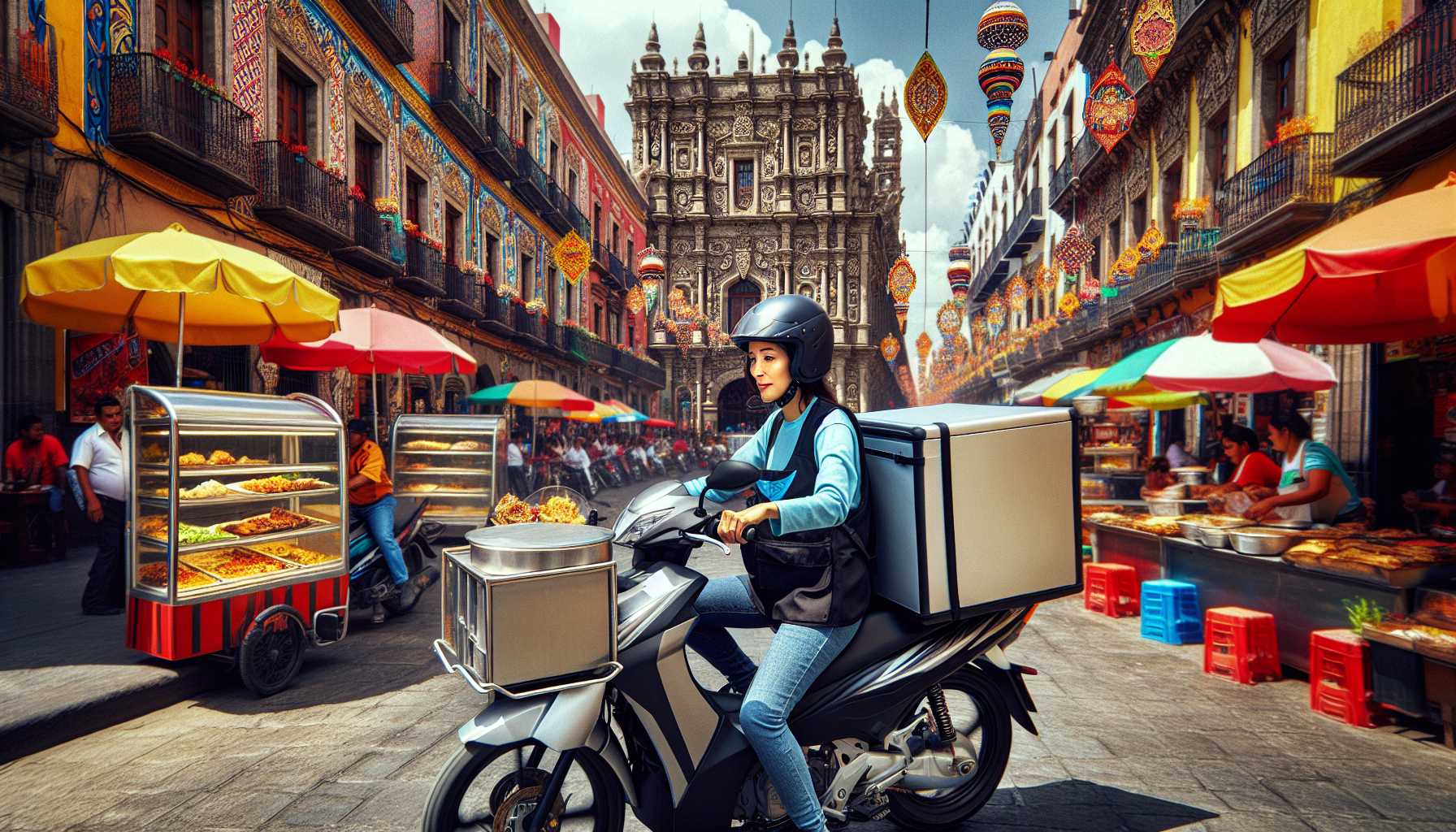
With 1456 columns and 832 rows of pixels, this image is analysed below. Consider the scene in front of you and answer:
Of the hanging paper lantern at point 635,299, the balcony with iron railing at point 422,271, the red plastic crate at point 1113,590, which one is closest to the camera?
the red plastic crate at point 1113,590

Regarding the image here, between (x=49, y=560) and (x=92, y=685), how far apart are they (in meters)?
5.05

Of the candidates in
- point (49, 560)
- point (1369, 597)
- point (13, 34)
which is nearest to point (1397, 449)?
point (1369, 597)

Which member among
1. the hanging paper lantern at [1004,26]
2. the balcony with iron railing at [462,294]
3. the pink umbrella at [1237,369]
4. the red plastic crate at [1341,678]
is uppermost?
the hanging paper lantern at [1004,26]

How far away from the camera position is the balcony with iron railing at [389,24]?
1314cm

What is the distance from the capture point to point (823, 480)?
215 centimetres

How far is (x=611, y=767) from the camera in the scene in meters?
2.19

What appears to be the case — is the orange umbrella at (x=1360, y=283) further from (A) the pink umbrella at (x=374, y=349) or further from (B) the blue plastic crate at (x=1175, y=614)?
(A) the pink umbrella at (x=374, y=349)

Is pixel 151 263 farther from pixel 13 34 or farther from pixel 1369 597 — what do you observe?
pixel 1369 597

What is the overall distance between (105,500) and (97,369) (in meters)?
3.65

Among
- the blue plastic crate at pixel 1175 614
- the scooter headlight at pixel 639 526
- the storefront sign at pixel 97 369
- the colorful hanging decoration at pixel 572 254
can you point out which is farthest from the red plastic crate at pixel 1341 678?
the colorful hanging decoration at pixel 572 254

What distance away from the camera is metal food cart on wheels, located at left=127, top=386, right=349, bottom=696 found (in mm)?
4109

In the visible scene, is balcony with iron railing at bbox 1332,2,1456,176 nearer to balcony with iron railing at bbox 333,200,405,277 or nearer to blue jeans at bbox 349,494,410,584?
blue jeans at bbox 349,494,410,584

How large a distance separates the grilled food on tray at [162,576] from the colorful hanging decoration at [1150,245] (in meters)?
15.5

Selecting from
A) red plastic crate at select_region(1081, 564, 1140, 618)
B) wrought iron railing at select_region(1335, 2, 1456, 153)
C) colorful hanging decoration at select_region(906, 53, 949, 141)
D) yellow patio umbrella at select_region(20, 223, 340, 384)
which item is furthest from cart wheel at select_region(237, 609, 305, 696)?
wrought iron railing at select_region(1335, 2, 1456, 153)
